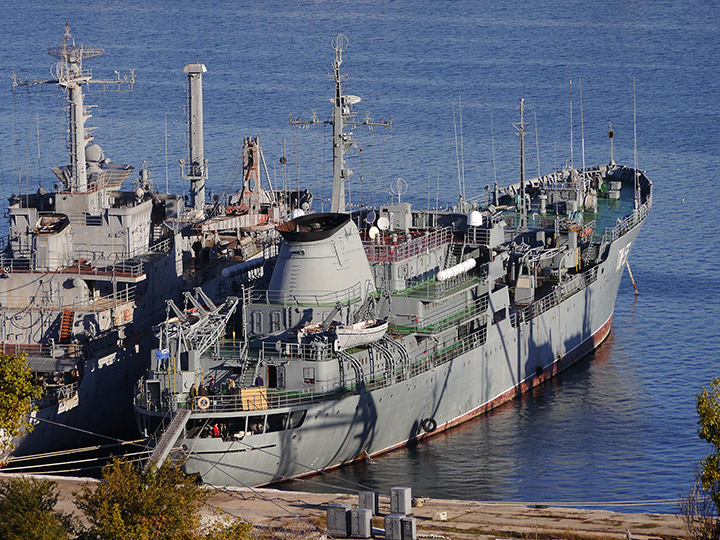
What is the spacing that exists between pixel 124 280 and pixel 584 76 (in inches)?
3161

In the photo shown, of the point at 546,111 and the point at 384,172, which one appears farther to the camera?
the point at 546,111

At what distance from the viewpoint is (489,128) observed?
93.8 m

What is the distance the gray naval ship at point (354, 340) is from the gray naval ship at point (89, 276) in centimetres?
229

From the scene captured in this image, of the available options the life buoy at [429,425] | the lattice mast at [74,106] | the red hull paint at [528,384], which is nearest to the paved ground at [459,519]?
the red hull paint at [528,384]

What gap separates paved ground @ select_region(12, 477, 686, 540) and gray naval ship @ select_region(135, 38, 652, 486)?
2.87 metres

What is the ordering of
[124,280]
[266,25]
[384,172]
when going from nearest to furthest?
[124,280] < [384,172] < [266,25]

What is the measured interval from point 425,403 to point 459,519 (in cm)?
1104

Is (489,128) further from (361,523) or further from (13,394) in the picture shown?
(361,523)

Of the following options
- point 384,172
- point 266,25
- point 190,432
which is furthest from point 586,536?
point 266,25

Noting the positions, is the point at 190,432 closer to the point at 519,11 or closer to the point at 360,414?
the point at 360,414

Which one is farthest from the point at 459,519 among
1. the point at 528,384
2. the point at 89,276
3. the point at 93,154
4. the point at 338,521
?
the point at 93,154

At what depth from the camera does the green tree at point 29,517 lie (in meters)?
26.4

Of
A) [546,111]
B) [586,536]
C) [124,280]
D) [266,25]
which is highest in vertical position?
[266,25]

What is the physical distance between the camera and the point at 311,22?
490ft
